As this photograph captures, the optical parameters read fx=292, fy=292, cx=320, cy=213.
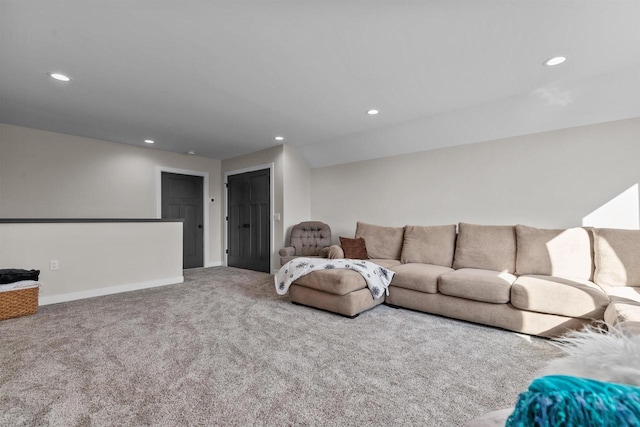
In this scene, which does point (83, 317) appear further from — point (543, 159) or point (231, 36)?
point (543, 159)

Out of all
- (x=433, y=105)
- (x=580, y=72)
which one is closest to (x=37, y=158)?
(x=433, y=105)

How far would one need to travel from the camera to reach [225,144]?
5156 millimetres

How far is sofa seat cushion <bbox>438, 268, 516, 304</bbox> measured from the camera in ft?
8.73

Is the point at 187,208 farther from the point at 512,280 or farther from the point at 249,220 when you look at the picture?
the point at 512,280

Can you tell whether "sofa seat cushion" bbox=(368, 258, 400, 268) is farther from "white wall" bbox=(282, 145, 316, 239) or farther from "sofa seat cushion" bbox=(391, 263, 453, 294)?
"white wall" bbox=(282, 145, 316, 239)

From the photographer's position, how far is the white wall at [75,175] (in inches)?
163

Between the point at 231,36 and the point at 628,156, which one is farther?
the point at 628,156

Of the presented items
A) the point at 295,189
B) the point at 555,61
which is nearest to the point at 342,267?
the point at 295,189

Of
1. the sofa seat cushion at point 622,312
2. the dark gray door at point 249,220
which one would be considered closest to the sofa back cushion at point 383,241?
the dark gray door at point 249,220

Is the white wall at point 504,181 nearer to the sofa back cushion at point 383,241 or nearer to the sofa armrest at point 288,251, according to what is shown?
the sofa back cushion at point 383,241

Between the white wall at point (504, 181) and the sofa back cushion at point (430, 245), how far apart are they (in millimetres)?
365

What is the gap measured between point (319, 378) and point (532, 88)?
340cm

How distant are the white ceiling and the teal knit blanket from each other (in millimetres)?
2108

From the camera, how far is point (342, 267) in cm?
325
